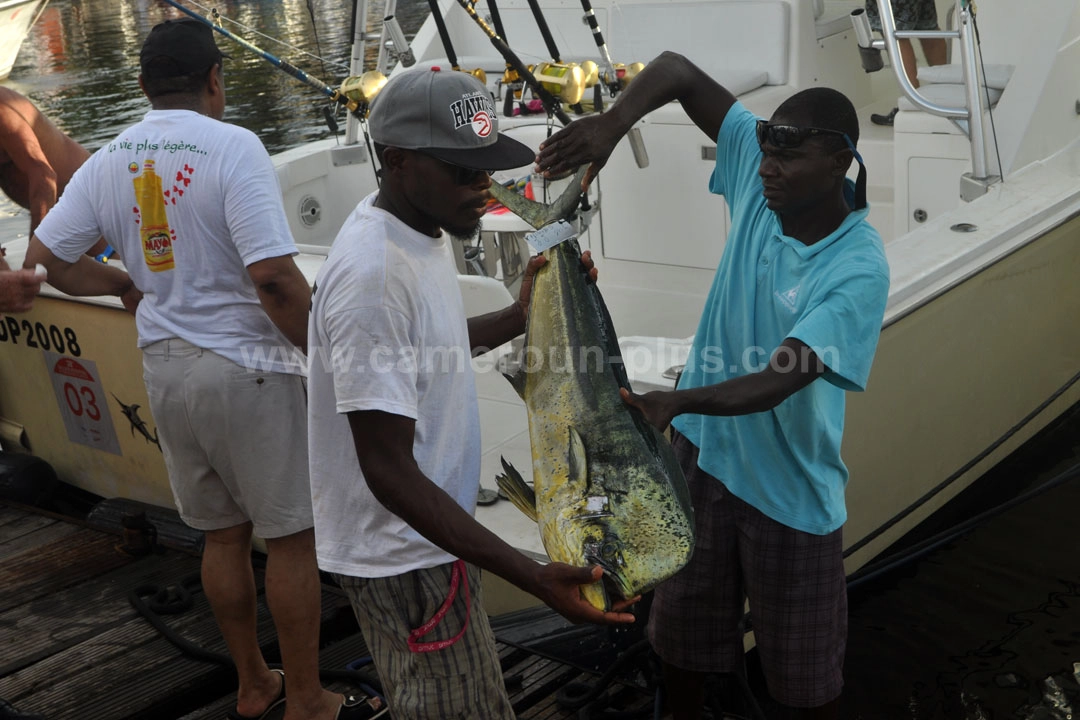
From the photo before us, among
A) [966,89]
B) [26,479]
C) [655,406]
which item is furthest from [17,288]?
[966,89]

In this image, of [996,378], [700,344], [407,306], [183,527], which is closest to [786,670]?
[700,344]

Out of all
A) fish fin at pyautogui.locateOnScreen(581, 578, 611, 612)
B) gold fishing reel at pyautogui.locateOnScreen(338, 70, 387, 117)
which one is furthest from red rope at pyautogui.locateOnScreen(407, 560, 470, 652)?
gold fishing reel at pyautogui.locateOnScreen(338, 70, 387, 117)

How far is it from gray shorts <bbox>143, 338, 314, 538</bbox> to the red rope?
3.16 feet

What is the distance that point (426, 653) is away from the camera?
195 cm

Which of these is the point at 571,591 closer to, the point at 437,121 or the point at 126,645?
the point at 437,121

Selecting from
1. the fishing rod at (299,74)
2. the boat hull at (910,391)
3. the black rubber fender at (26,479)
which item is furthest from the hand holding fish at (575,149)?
the black rubber fender at (26,479)

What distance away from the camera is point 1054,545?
4.42 meters

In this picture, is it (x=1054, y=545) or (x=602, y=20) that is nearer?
(x=1054, y=545)

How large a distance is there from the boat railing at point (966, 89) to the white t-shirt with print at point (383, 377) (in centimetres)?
246

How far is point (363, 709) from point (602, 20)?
340 cm

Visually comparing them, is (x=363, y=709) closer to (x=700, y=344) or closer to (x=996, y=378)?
(x=700, y=344)

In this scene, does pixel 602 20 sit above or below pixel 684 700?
above

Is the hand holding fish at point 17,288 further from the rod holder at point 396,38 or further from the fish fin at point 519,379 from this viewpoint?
the rod holder at point 396,38

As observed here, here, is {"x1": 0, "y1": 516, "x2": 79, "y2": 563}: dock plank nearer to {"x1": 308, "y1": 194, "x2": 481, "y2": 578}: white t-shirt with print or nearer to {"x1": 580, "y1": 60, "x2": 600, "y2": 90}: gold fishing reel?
{"x1": 580, "y1": 60, "x2": 600, "y2": 90}: gold fishing reel
